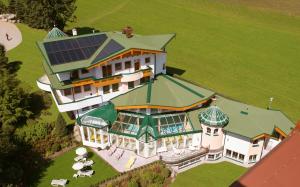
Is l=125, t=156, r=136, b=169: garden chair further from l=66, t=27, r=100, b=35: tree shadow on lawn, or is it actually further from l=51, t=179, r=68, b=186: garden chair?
l=66, t=27, r=100, b=35: tree shadow on lawn

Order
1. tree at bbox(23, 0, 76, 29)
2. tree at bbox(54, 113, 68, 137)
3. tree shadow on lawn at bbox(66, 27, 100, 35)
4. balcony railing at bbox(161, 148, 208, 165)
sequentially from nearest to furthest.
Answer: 1. balcony railing at bbox(161, 148, 208, 165)
2. tree at bbox(54, 113, 68, 137)
3. tree at bbox(23, 0, 76, 29)
4. tree shadow on lawn at bbox(66, 27, 100, 35)

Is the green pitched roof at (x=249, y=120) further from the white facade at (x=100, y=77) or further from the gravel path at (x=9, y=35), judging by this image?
the gravel path at (x=9, y=35)

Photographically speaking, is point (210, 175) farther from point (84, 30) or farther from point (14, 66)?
point (84, 30)

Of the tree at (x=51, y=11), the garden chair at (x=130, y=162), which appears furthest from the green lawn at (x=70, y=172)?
the tree at (x=51, y=11)

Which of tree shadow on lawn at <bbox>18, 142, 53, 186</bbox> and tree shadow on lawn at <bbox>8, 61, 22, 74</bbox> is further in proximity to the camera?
tree shadow on lawn at <bbox>8, 61, 22, 74</bbox>

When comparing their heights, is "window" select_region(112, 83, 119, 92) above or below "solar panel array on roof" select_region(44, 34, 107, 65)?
below

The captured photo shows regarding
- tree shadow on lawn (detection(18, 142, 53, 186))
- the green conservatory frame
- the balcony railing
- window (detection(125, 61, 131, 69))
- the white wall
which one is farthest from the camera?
window (detection(125, 61, 131, 69))

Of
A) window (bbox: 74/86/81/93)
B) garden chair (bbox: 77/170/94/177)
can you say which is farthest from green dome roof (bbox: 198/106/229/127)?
window (bbox: 74/86/81/93)
